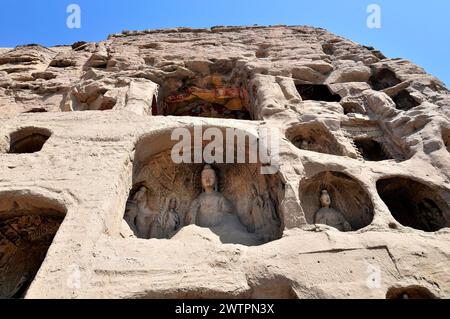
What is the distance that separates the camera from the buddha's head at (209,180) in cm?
593

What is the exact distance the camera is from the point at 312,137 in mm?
6676

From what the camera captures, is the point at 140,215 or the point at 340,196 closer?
the point at 340,196

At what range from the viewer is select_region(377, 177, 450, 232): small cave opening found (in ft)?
17.0

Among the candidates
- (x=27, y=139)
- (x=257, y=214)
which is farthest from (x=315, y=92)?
(x=27, y=139)

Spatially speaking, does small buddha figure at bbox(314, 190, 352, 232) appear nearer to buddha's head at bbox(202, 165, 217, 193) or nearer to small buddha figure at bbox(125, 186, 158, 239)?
buddha's head at bbox(202, 165, 217, 193)

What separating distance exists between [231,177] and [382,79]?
5122 millimetres

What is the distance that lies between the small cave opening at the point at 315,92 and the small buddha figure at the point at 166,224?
479cm


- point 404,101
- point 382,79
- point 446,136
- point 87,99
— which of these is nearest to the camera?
point 446,136

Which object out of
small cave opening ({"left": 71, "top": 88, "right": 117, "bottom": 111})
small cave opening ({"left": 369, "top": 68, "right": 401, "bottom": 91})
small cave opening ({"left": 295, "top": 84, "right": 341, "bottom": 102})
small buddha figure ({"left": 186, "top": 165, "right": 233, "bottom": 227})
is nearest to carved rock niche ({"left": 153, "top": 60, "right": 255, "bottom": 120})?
small cave opening ({"left": 295, "top": 84, "right": 341, "bottom": 102})

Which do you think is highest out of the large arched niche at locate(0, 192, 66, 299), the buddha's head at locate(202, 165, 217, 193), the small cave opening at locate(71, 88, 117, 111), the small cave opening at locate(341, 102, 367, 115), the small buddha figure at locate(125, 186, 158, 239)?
the small cave opening at locate(71, 88, 117, 111)

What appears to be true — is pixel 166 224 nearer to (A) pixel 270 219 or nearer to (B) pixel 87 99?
(A) pixel 270 219

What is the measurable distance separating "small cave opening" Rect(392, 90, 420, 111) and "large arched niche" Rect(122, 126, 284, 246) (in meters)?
3.94
